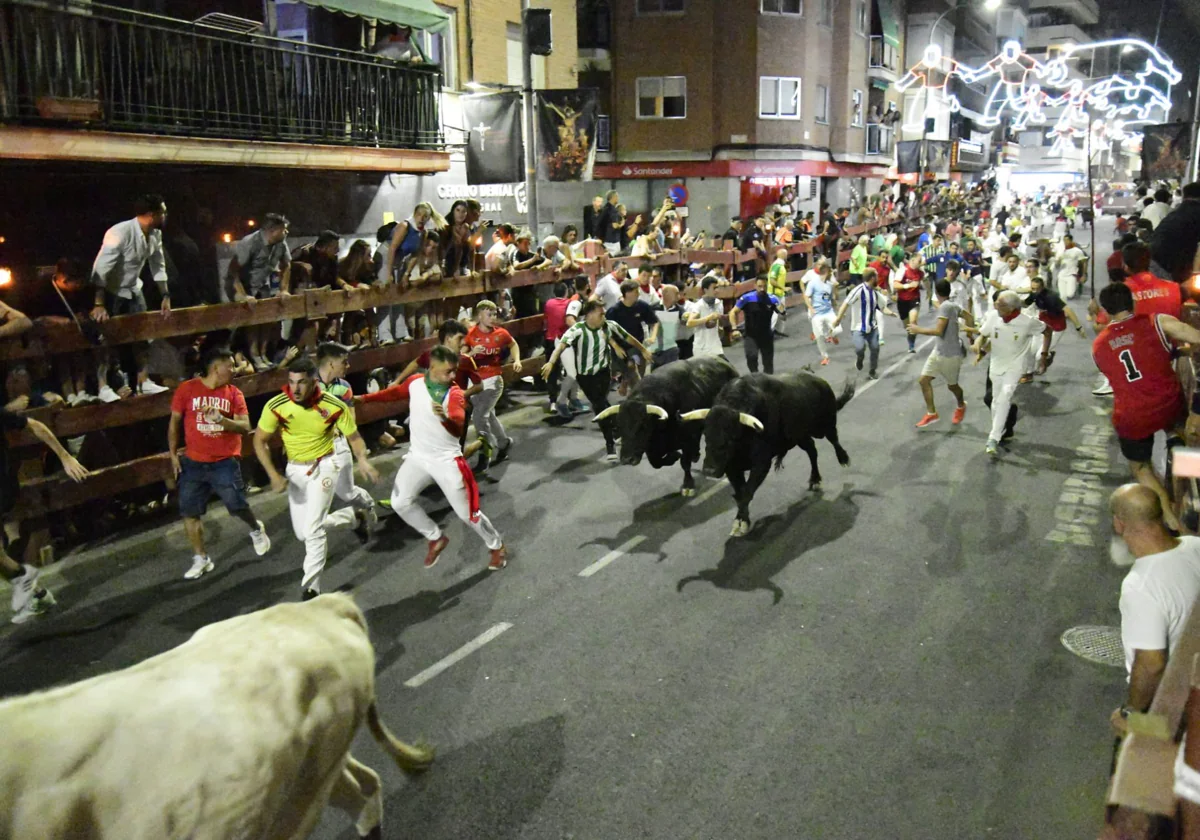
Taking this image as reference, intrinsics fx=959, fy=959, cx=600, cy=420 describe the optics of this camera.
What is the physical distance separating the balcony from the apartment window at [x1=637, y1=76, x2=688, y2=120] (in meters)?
11.3

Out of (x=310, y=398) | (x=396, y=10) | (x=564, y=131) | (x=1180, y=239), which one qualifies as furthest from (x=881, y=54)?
(x=310, y=398)

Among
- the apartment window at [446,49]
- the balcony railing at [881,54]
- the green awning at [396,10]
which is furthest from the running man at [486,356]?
the balcony railing at [881,54]

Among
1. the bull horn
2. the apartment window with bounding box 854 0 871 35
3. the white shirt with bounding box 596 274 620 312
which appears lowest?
the bull horn

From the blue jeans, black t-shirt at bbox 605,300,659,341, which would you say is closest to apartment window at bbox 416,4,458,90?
black t-shirt at bbox 605,300,659,341

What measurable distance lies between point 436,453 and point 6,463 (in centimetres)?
321

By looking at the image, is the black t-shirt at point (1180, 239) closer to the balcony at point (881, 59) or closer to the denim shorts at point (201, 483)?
the denim shorts at point (201, 483)

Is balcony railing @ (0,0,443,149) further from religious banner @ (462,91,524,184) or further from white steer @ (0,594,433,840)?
white steer @ (0,594,433,840)

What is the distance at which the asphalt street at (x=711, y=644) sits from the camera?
4832 mm

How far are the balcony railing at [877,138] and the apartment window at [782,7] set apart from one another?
28.4 feet

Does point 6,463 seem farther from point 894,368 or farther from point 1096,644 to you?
point 894,368

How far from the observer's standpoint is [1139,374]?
25.8 feet

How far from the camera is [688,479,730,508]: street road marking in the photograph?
31.7 ft

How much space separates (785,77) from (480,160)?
20476 mm

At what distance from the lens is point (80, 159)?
431 inches
